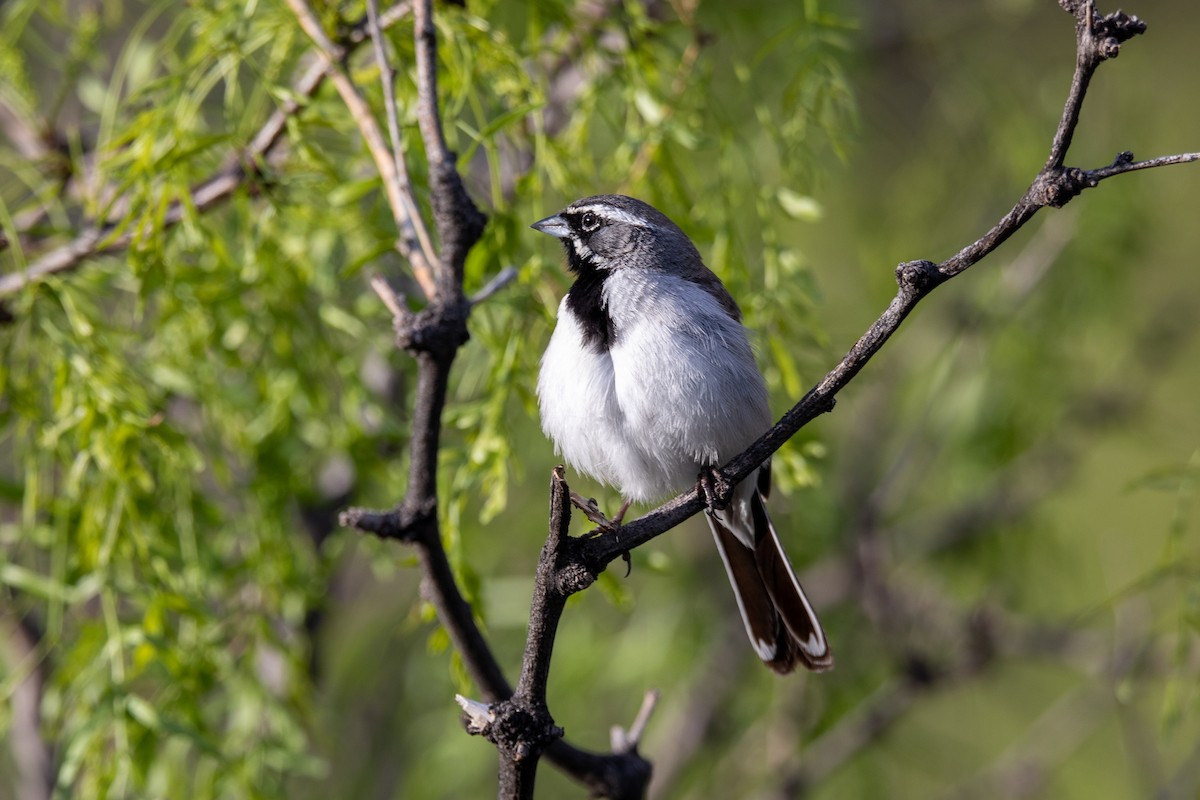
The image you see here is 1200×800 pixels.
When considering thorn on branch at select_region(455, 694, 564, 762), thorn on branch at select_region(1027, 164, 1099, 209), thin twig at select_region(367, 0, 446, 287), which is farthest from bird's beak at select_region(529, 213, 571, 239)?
thorn on branch at select_region(1027, 164, 1099, 209)

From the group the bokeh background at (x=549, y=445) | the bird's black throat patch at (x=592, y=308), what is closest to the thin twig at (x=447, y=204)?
the bokeh background at (x=549, y=445)

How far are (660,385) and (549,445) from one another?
272cm

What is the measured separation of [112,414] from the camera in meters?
3.12

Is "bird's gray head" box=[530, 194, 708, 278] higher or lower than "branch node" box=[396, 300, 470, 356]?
higher

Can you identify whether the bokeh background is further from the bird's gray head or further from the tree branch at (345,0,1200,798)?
the tree branch at (345,0,1200,798)

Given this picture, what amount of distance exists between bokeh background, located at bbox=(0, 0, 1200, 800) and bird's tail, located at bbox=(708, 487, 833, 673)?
11.8 inches

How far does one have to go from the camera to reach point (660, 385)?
3090mm

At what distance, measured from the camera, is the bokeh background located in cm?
326

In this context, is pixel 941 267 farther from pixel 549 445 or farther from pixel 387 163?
pixel 549 445

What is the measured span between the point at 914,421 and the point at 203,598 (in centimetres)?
387

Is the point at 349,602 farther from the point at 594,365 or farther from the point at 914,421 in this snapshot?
the point at 594,365

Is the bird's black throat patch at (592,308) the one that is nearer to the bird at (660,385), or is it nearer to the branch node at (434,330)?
the bird at (660,385)

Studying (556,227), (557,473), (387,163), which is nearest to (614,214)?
(556,227)

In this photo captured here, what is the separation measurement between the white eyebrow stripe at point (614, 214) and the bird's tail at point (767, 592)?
843mm
